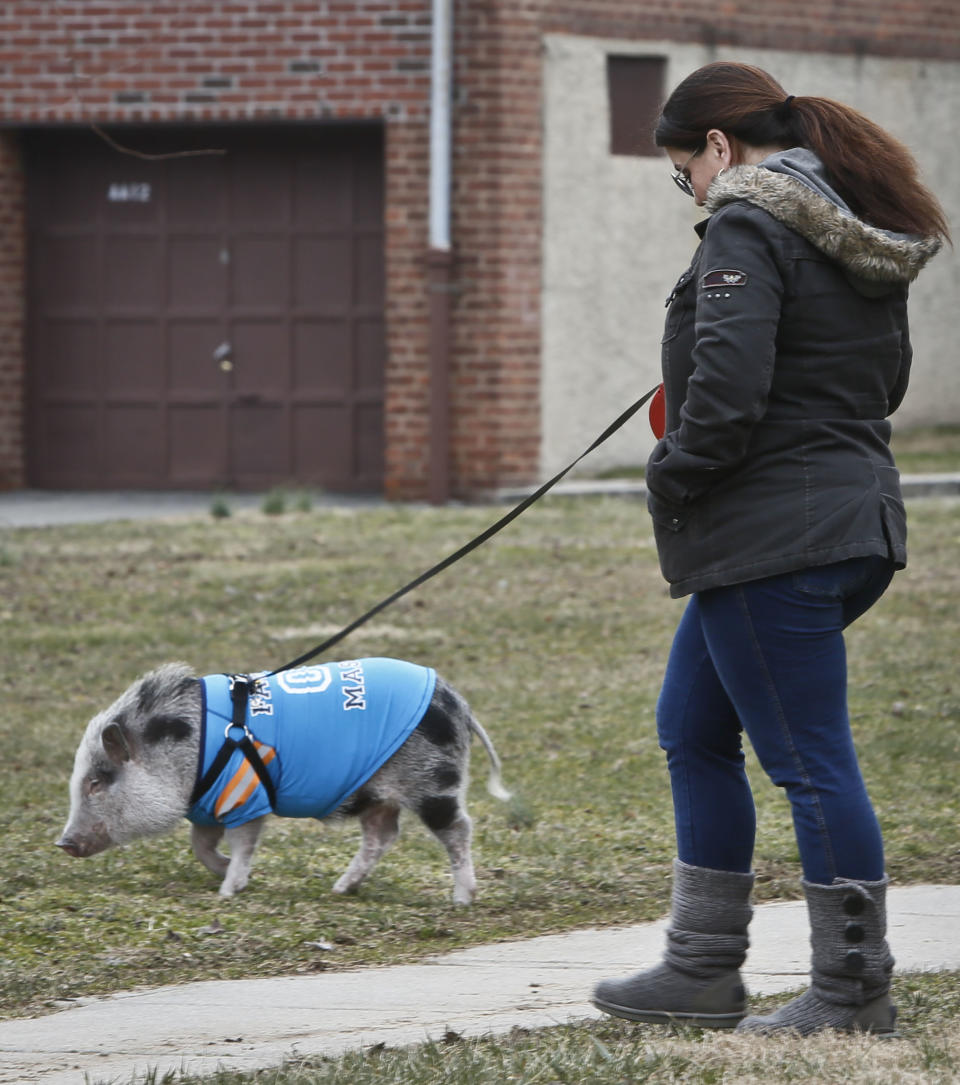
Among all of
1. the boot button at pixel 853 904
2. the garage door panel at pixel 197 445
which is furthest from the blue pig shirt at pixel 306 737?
the garage door panel at pixel 197 445

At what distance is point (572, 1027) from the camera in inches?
154

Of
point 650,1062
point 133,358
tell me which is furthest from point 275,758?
point 133,358

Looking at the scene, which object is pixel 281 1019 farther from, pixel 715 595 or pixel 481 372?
pixel 481 372

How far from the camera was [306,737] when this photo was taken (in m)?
5.02

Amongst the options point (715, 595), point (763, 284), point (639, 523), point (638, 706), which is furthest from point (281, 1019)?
point (639, 523)

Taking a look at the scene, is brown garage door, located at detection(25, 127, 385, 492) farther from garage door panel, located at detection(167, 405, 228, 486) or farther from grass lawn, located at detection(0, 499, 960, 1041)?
grass lawn, located at detection(0, 499, 960, 1041)

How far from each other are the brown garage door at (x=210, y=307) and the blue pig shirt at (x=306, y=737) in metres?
10.3

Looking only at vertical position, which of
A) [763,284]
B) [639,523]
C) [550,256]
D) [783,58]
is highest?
[783,58]

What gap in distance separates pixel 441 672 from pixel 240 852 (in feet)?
11.4

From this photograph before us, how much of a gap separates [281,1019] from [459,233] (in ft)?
36.3

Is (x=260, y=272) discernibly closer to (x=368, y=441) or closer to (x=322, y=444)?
(x=322, y=444)

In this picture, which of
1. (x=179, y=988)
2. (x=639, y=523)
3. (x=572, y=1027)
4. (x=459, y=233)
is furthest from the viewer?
(x=459, y=233)

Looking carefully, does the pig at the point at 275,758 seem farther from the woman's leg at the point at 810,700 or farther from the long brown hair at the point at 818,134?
the long brown hair at the point at 818,134

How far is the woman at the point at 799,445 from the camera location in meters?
3.59
